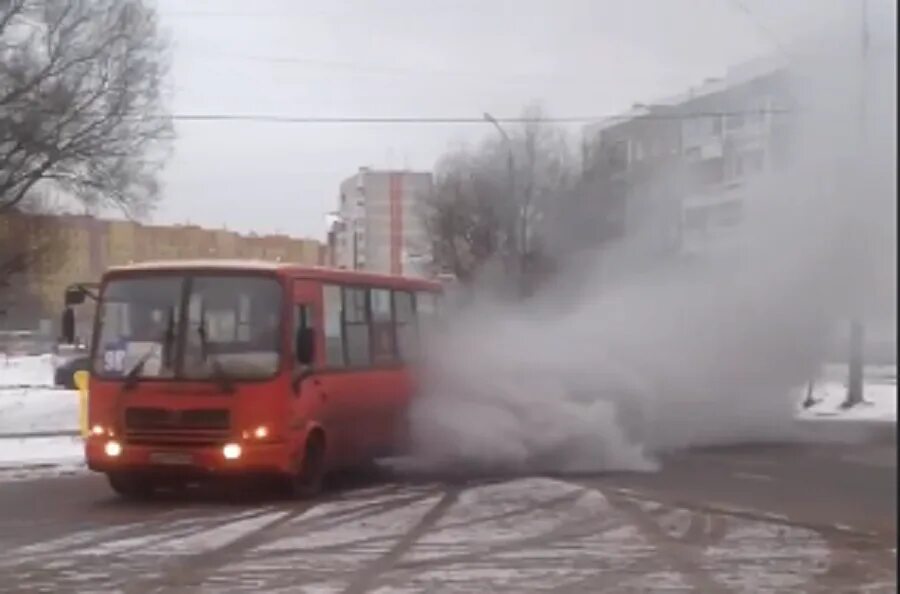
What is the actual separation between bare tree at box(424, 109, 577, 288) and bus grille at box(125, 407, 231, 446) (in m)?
11.2

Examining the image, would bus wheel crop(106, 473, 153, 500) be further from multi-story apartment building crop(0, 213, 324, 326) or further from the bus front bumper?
multi-story apartment building crop(0, 213, 324, 326)

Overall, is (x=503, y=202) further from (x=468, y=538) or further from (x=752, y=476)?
(x=468, y=538)

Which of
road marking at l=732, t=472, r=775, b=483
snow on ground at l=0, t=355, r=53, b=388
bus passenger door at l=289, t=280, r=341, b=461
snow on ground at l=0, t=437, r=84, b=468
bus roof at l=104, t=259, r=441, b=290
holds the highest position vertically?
bus roof at l=104, t=259, r=441, b=290

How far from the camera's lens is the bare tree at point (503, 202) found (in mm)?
30144

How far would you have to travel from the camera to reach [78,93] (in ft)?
120

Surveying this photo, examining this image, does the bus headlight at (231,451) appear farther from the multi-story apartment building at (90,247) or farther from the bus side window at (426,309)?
the multi-story apartment building at (90,247)

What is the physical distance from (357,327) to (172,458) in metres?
3.16

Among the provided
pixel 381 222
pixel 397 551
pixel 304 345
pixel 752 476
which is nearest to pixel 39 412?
pixel 304 345

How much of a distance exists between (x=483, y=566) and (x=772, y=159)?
13.4ft

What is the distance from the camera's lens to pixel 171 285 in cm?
1450

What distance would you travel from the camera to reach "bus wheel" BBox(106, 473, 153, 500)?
14859 millimetres

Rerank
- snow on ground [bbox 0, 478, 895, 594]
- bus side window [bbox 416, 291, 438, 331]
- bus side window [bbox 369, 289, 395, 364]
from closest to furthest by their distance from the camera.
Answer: snow on ground [bbox 0, 478, 895, 594]
bus side window [bbox 369, 289, 395, 364]
bus side window [bbox 416, 291, 438, 331]

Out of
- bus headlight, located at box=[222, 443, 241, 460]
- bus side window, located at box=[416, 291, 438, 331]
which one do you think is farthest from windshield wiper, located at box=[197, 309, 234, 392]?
bus side window, located at box=[416, 291, 438, 331]

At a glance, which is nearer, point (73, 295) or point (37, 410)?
point (73, 295)
